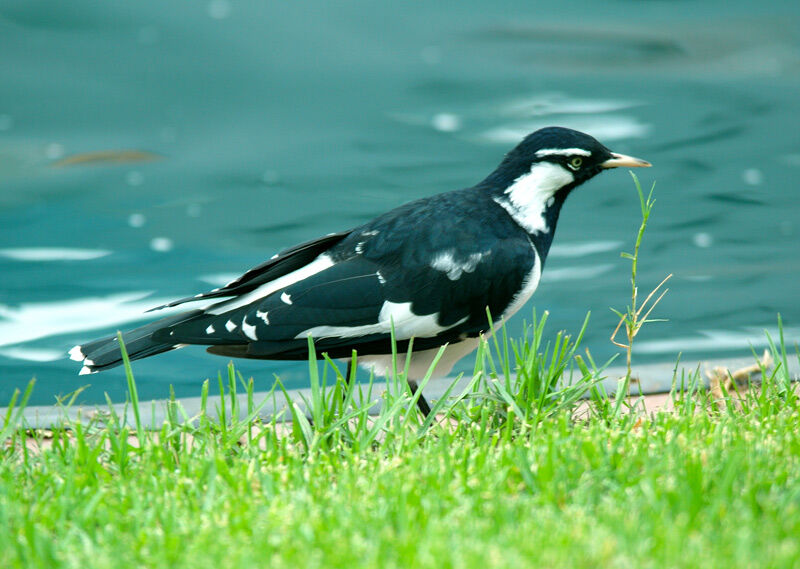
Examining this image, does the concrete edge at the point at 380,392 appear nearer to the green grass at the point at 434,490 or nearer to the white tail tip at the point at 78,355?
the white tail tip at the point at 78,355

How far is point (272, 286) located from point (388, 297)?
0.44m

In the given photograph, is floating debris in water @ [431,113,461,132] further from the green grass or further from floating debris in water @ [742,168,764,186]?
the green grass

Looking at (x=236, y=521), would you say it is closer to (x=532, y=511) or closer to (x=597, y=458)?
(x=532, y=511)

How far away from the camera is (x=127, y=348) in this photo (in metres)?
3.90

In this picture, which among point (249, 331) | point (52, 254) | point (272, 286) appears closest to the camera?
point (249, 331)

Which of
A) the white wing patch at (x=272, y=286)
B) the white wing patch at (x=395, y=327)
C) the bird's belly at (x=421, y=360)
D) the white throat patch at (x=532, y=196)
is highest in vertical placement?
the white throat patch at (x=532, y=196)

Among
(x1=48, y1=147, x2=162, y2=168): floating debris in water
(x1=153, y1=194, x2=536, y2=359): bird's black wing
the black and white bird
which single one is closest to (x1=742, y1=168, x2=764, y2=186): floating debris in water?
→ (x1=48, y1=147, x2=162, y2=168): floating debris in water

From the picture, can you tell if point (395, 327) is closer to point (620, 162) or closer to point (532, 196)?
point (532, 196)

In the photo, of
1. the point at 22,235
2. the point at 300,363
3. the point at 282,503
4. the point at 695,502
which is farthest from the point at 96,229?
the point at 695,502

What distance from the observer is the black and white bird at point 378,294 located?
3867mm

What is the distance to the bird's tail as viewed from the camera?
3863 millimetres

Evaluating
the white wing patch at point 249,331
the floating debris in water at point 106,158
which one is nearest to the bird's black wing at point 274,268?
the white wing patch at point 249,331

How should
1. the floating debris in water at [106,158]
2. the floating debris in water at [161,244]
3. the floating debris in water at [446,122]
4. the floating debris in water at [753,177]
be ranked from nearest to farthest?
the floating debris in water at [161,244]
the floating debris in water at [753,177]
the floating debris in water at [106,158]
the floating debris in water at [446,122]

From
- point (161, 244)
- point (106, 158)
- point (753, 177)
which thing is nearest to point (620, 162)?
point (161, 244)
